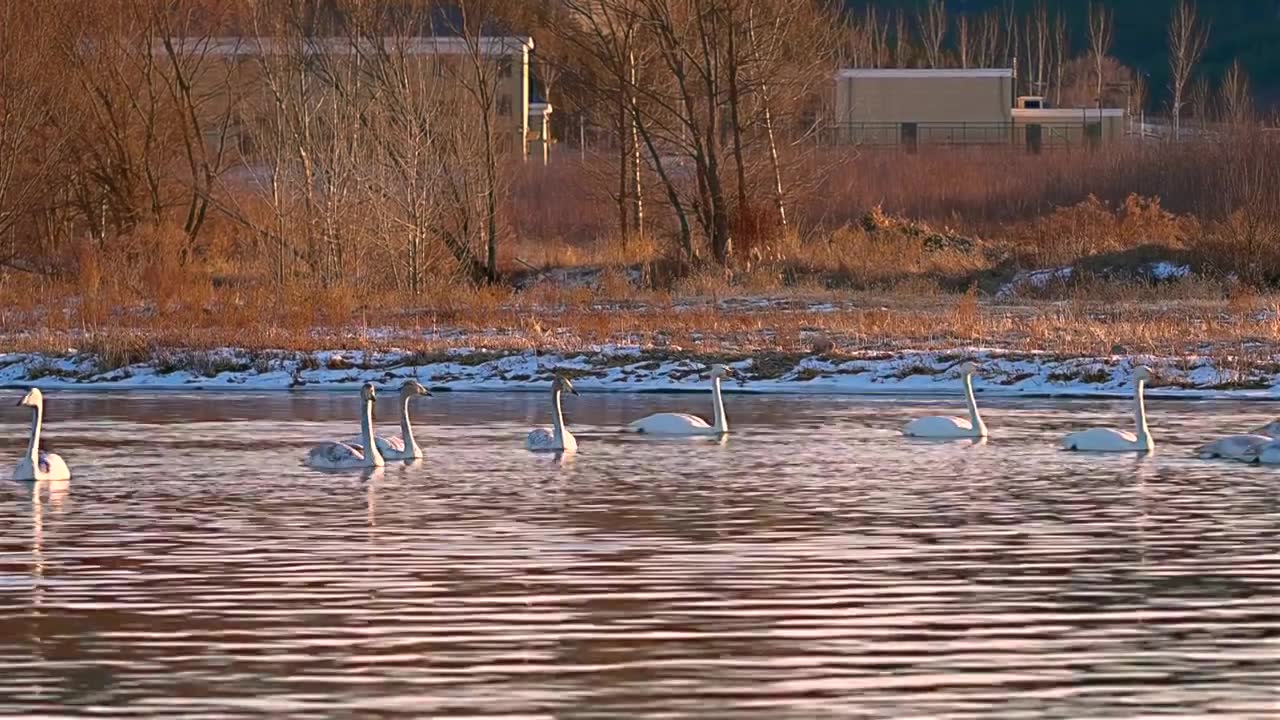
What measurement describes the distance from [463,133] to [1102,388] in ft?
54.2

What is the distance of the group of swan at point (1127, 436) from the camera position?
57.2ft

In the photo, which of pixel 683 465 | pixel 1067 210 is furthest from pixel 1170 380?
pixel 1067 210

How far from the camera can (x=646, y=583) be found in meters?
11.2

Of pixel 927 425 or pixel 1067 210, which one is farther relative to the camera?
pixel 1067 210

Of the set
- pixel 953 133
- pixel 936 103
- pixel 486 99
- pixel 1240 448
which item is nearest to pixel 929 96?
pixel 936 103

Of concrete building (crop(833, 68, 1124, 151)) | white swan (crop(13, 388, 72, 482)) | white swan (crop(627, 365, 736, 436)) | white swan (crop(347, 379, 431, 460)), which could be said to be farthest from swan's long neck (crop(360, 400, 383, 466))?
concrete building (crop(833, 68, 1124, 151))

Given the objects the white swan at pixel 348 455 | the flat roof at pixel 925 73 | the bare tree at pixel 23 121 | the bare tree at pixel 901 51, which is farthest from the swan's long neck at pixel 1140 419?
the bare tree at pixel 901 51

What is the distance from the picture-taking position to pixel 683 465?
57.7 ft

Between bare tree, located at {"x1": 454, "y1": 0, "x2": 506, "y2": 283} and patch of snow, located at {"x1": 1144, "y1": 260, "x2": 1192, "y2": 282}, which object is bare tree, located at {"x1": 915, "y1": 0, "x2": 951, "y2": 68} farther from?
patch of snow, located at {"x1": 1144, "y1": 260, "x2": 1192, "y2": 282}

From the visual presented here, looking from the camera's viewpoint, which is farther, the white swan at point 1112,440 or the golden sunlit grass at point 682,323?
the golden sunlit grass at point 682,323

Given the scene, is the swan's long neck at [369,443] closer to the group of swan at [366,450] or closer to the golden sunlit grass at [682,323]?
the group of swan at [366,450]

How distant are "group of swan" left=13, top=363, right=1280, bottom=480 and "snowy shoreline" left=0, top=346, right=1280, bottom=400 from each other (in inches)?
179

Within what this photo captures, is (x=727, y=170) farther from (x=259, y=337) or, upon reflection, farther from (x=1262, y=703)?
(x=1262, y=703)

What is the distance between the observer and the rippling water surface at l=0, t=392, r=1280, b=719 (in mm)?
8547
